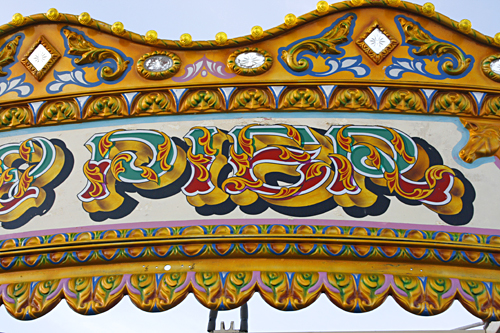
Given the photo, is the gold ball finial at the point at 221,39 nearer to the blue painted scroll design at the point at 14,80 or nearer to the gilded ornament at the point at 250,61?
the gilded ornament at the point at 250,61

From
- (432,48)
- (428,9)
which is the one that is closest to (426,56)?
(432,48)

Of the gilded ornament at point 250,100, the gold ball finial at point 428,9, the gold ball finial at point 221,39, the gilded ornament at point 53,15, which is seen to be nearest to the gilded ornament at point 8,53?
the gilded ornament at point 53,15

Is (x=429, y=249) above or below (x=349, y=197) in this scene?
below

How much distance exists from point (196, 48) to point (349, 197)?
41.9 inches

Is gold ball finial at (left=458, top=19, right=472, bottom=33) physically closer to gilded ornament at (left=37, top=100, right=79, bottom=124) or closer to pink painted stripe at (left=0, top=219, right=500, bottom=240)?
pink painted stripe at (left=0, top=219, right=500, bottom=240)

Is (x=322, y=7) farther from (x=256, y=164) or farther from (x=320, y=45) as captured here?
(x=256, y=164)

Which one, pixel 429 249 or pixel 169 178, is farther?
pixel 169 178

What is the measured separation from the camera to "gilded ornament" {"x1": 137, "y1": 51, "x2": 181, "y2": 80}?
3111 mm

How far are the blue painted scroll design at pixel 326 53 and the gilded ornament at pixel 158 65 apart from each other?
520 millimetres

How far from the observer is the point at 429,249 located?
261 centimetres

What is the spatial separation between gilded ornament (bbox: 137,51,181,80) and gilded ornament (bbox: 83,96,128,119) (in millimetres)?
180

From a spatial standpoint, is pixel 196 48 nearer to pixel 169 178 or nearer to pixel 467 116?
pixel 169 178

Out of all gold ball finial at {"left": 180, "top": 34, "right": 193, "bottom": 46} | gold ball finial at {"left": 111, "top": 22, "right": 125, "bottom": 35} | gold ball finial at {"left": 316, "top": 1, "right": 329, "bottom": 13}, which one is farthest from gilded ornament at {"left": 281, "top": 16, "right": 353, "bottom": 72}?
gold ball finial at {"left": 111, "top": 22, "right": 125, "bottom": 35}

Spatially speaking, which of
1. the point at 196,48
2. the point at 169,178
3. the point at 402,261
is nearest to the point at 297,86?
the point at 196,48
